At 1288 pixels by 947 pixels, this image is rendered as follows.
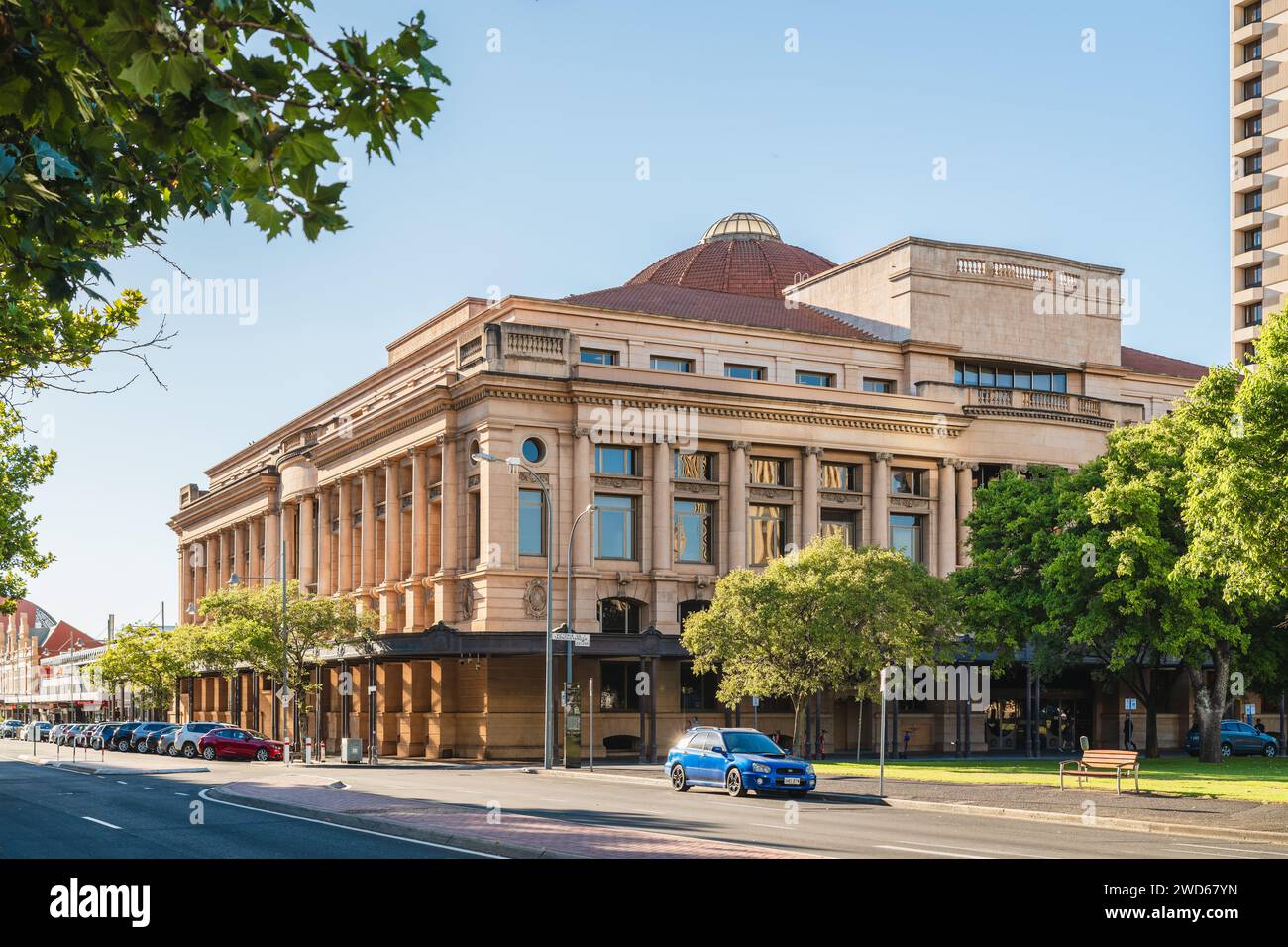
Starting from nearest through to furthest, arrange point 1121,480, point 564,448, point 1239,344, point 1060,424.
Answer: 1. point 1121,480
2. point 564,448
3. point 1060,424
4. point 1239,344

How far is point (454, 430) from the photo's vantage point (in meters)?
65.1

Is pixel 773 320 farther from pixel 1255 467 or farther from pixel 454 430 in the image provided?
pixel 1255 467

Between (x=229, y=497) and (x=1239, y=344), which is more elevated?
(x=1239, y=344)

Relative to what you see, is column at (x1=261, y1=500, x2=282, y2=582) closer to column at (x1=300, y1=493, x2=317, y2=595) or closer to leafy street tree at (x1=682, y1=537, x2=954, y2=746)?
column at (x1=300, y1=493, x2=317, y2=595)

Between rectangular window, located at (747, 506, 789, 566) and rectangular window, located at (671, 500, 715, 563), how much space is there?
6.36ft

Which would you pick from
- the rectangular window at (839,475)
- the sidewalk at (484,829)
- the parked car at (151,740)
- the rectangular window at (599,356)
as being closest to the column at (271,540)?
the parked car at (151,740)

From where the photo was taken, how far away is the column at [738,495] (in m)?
65.9

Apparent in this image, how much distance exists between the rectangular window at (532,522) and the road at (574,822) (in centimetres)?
2277

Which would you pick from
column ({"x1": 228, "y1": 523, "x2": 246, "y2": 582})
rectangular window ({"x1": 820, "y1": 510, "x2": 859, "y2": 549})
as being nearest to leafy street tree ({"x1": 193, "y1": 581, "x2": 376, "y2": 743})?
rectangular window ({"x1": 820, "y1": 510, "x2": 859, "y2": 549})

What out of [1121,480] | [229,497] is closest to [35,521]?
[1121,480]

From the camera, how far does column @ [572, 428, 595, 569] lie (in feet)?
205

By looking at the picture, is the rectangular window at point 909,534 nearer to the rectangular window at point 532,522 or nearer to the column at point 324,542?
the rectangular window at point 532,522
